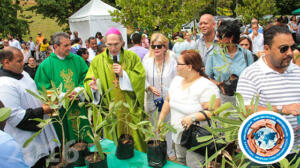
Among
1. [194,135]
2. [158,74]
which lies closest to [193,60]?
[194,135]

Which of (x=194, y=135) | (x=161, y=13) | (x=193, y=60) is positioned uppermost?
(x=161, y=13)

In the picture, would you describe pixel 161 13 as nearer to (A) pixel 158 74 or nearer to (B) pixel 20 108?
(A) pixel 158 74

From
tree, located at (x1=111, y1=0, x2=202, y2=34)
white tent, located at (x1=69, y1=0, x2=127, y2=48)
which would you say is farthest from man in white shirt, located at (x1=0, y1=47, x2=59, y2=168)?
white tent, located at (x1=69, y1=0, x2=127, y2=48)

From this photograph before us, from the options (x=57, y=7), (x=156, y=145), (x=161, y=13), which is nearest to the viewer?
(x=156, y=145)

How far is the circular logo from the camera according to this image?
1236 millimetres

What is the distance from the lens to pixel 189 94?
243 centimetres

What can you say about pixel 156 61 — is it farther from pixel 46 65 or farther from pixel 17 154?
pixel 17 154

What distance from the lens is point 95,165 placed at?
188 cm

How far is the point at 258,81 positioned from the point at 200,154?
2.75ft

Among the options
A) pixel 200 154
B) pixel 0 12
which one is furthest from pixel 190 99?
pixel 0 12

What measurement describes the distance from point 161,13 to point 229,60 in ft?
7.31

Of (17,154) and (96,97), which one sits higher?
(17,154)

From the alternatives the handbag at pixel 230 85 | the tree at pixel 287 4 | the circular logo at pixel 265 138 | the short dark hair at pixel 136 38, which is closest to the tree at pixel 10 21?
the short dark hair at pixel 136 38

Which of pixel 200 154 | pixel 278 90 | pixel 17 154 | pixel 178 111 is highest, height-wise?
pixel 278 90
